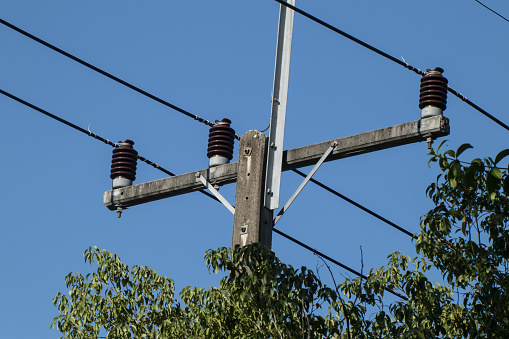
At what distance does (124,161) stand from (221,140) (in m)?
1.63

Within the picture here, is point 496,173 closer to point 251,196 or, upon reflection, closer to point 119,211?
point 251,196

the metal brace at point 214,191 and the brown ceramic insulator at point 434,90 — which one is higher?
the brown ceramic insulator at point 434,90

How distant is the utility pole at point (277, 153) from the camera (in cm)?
1095

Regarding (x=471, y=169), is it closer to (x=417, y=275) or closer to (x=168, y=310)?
(x=417, y=275)

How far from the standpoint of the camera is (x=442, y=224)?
10.3 metres

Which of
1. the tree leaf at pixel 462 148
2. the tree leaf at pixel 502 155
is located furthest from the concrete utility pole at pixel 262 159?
the tree leaf at pixel 502 155

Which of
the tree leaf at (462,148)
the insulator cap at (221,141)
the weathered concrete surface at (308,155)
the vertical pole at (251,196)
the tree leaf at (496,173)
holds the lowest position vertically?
the tree leaf at (496,173)

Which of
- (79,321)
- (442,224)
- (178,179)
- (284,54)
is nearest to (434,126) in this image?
(442,224)

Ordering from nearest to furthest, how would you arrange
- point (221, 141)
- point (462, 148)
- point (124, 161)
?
point (462, 148), point (221, 141), point (124, 161)

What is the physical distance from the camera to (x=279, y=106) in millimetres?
11711

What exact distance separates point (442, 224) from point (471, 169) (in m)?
3.38

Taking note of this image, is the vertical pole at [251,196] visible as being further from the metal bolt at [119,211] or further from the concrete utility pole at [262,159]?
the metal bolt at [119,211]

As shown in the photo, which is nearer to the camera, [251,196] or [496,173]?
[496,173]

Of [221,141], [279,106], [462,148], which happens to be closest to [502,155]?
[462,148]
